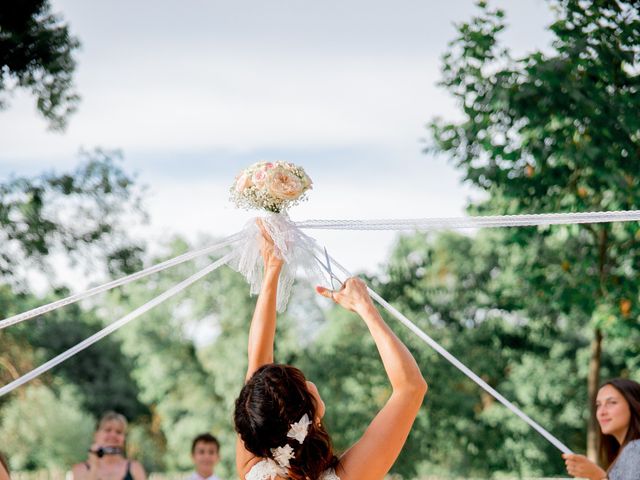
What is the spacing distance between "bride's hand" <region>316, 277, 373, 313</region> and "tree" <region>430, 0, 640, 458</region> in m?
5.41

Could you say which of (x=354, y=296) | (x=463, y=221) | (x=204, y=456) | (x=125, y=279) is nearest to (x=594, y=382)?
(x=204, y=456)

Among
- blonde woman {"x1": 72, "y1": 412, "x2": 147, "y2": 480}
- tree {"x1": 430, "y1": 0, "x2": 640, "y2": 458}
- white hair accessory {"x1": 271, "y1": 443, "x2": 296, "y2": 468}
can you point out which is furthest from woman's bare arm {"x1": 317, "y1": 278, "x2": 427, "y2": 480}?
tree {"x1": 430, "y1": 0, "x2": 640, "y2": 458}

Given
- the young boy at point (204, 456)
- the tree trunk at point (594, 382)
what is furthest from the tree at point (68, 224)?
the tree trunk at point (594, 382)

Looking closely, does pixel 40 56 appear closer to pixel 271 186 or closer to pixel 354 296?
pixel 271 186

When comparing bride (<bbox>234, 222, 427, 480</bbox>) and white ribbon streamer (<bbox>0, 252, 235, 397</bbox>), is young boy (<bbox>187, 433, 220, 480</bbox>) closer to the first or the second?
white ribbon streamer (<bbox>0, 252, 235, 397</bbox>)

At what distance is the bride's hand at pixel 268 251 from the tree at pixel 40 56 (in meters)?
6.94

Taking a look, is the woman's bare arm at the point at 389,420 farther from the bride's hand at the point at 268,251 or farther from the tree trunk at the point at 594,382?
the tree trunk at the point at 594,382

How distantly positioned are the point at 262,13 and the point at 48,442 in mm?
10700

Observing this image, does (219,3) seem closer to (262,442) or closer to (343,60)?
(343,60)

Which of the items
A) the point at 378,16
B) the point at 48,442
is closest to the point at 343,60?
the point at 378,16

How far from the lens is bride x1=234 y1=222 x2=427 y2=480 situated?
2287 mm

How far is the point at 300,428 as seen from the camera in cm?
229

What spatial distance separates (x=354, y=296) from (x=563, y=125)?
20.0ft

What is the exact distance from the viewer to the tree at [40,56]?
30.9 ft
